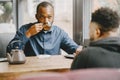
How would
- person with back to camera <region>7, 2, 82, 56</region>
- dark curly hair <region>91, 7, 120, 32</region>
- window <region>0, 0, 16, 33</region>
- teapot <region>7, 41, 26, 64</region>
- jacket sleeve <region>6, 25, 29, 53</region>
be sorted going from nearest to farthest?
dark curly hair <region>91, 7, 120, 32</region> → teapot <region>7, 41, 26, 64</region> → jacket sleeve <region>6, 25, 29, 53</region> → person with back to camera <region>7, 2, 82, 56</region> → window <region>0, 0, 16, 33</region>

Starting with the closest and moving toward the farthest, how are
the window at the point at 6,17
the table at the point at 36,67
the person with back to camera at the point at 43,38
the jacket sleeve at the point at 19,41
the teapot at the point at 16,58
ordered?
1. the table at the point at 36,67
2. the teapot at the point at 16,58
3. the jacket sleeve at the point at 19,41
4. the person with back to camera at the point at 43,38
5. the window at the point at 6,17

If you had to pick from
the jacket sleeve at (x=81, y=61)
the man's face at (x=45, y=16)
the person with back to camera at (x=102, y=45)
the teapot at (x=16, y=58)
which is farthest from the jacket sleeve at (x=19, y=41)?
the jacket sleeve at (x=81, y=61)

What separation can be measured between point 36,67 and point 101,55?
2.84 feet

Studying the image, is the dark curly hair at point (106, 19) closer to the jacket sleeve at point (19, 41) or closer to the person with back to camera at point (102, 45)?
the person with back to camera at point (102, 45)

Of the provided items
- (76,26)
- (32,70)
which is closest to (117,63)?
(32,70)

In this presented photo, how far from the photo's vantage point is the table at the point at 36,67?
87.0 inches

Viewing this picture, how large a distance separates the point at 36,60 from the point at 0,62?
1.13ft

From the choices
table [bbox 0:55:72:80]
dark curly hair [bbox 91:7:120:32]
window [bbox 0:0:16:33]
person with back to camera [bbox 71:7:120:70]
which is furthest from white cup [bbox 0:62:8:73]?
window [bbox 0:0:16:33]

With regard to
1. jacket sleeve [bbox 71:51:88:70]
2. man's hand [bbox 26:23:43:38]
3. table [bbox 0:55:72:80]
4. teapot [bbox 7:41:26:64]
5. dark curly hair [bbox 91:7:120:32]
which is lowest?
table [bbox 0:55:72:80]

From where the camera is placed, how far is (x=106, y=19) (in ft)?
6.14

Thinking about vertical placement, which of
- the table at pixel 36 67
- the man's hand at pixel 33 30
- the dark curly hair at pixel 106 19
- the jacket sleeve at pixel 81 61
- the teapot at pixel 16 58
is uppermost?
the dark curly hair at pixel 106 19

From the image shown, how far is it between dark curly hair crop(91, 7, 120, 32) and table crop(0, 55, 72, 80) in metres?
0.65

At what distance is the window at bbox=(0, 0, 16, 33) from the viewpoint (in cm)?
377

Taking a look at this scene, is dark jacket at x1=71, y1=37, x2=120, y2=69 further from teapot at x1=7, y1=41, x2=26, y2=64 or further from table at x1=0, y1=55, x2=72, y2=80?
teapot at x1=7, y1=41, x2=26, y2=64
